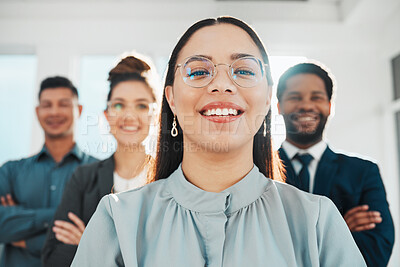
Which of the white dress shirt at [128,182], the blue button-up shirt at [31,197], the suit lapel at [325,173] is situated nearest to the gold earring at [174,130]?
the white dress shirt at [128,182]

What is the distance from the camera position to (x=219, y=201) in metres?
0.87

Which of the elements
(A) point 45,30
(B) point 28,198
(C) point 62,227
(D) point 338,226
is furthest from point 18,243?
(A) point 45,30

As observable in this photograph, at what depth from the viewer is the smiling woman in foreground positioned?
0.82m

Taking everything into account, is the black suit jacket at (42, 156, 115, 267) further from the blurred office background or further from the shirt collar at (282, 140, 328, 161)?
the shirt collar at (282, 140, 328, 161)

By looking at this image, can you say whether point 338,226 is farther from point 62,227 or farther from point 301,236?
point 62,227

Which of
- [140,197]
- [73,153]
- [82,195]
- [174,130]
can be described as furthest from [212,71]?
[73,153]

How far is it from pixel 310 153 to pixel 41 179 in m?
1.31

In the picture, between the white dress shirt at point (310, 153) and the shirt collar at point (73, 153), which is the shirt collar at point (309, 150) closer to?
the white dress shirt at point (310, 153)

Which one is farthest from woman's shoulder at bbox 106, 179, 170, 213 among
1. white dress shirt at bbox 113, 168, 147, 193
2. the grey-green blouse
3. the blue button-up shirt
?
the blue button-up shirt

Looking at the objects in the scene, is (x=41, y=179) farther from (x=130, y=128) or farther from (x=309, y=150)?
(x=309, y=150)

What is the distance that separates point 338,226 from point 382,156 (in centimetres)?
155

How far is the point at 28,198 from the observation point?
179 cm

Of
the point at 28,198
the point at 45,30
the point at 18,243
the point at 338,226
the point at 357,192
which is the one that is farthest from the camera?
the point at 45,30

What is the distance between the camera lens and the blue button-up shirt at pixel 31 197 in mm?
1645
